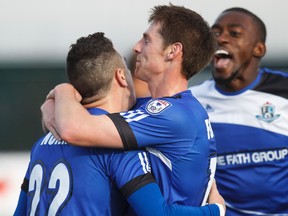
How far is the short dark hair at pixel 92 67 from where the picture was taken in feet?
13.6

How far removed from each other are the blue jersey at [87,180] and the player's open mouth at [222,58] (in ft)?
8.18

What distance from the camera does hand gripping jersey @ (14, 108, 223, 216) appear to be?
12.9 ft

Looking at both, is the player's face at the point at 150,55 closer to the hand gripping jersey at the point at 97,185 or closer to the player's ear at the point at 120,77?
the player's ear at the point at 120,77

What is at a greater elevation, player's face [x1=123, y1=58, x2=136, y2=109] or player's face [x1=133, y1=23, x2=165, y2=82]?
player's face [x1=133, y1=23, x2=165, y2=82]

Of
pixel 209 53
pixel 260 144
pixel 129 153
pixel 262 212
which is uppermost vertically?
pixel 209 53

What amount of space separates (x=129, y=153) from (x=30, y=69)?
7704mm

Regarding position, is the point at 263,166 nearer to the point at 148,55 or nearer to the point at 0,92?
the point at 148,55

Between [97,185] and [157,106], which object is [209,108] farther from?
[97,185]

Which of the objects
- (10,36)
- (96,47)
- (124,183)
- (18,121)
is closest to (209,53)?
(96,47)

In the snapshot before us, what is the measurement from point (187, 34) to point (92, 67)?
1.88 feet

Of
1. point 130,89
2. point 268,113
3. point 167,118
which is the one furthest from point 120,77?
point 268,113

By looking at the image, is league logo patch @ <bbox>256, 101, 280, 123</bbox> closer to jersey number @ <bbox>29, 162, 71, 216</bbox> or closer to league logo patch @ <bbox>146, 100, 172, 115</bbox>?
league logo patch @ <bbox>146, 100, 172, 115</bbox>

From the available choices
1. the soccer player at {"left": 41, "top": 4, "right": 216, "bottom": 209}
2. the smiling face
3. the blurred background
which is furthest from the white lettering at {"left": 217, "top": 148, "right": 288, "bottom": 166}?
the blurred background

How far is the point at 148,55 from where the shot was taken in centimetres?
436
